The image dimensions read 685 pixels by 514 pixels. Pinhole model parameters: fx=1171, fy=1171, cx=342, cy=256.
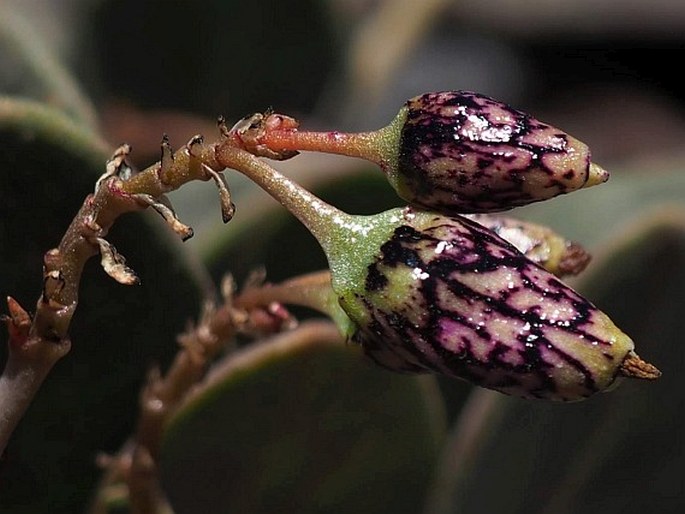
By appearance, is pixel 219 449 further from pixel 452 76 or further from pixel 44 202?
pixel 452 76

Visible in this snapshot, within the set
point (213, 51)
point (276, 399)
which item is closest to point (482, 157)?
point (276, 399)

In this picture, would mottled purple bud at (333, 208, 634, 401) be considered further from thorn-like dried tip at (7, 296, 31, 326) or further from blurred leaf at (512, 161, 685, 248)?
→ blurred leaf at (512, 161, 685, 248)

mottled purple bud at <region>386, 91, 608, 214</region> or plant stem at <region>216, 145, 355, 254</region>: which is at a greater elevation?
mottled purple bud at <region>386, 91, 608, 214</region>

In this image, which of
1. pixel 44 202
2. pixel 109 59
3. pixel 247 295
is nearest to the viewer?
pixel 247 295

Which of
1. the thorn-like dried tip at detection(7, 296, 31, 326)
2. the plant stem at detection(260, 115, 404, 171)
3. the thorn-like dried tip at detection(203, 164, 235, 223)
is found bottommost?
the thorn-like dried tip at detection(7, 296, 31, 326)

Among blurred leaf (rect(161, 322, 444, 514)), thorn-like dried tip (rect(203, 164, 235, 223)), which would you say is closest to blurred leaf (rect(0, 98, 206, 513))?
blurred leaf (rect(161, 322, 444, 514))

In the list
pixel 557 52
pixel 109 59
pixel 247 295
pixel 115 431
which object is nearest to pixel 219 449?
pixel 115 431

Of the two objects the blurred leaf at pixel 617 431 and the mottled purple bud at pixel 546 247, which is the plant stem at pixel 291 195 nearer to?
the mottled purple bud at pixel 546 247
